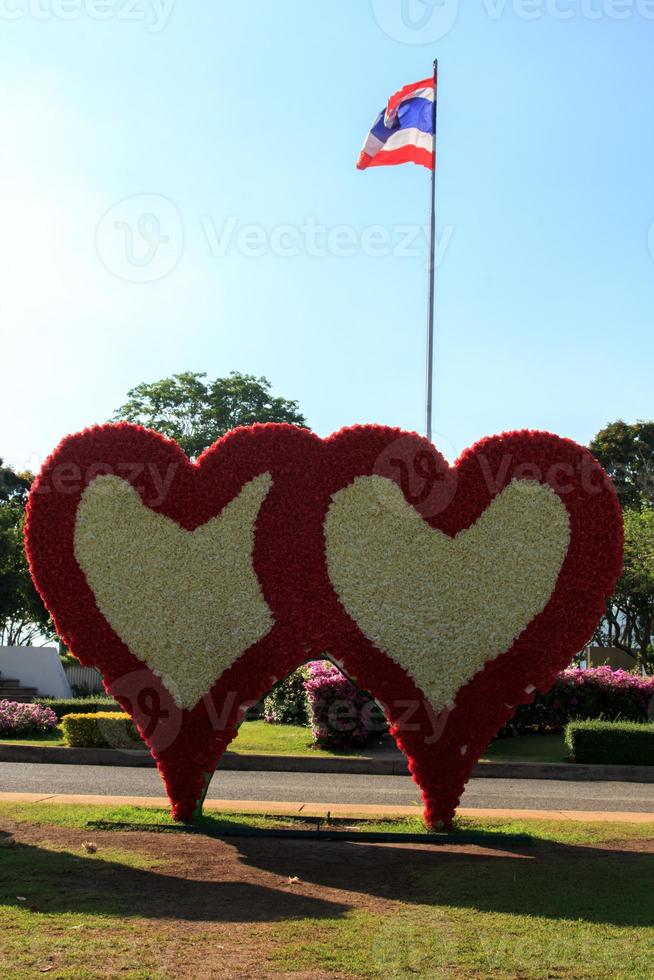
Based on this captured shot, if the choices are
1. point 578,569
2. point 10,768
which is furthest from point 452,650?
point 10,768

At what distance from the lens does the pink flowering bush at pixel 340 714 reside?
759 inches

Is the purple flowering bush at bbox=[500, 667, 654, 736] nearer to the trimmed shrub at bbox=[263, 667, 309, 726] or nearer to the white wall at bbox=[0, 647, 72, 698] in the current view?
the trimmed shrub at bbox=[263, 667, 309, 726]

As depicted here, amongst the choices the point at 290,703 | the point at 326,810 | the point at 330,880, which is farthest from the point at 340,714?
the point at 330,880

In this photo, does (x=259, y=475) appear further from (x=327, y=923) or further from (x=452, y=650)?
(x=327, y=923)

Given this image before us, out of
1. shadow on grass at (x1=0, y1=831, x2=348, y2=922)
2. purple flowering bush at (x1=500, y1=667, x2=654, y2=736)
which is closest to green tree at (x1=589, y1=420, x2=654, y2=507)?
purple flowering bush at (x1=500, y1=667, x2=654, y2=736)

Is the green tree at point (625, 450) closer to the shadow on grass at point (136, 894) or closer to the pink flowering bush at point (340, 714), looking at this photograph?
the pink flowering bush at point (340, 714)

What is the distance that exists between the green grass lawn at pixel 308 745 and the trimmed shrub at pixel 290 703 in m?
1.32

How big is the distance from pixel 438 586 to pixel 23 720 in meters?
14.3

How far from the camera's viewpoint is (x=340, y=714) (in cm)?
1933

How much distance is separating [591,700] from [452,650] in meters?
11.7

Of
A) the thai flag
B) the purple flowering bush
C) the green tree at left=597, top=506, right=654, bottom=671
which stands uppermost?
the thai flag

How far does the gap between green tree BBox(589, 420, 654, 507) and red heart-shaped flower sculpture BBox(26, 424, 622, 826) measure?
3634cm

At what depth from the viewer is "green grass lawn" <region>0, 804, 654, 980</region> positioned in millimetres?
5898

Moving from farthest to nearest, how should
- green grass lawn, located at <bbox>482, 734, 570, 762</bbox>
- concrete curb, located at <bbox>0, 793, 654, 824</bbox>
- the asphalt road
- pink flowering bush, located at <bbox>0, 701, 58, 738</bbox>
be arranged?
pink flowering bush, located at <bbox>0, 701, 58, 738</bbox>, green grass lawn, located at <bbox>482, 734, 570, 762</bbox>, the asphalt road, concrete curb, located at <bbox>0, 793, 654, 824</bbox>
